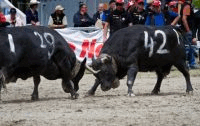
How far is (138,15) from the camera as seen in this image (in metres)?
19.4

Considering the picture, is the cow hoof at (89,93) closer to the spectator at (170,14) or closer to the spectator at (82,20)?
the spectator at (170,14)

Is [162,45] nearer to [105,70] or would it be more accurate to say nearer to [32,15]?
[105,70]

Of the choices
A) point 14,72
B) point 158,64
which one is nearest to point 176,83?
point 158,64

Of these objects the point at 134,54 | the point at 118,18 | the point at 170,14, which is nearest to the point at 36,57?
the point at 134,54

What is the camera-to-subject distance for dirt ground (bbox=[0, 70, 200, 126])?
35.5ft

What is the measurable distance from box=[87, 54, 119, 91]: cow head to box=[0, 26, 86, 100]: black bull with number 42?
0.33 meters

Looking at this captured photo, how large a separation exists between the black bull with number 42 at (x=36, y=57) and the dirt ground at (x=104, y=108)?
1.54ft

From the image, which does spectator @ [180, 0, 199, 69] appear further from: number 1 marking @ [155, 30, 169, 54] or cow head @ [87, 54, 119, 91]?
cow head @ [87, 54, 119, 91]

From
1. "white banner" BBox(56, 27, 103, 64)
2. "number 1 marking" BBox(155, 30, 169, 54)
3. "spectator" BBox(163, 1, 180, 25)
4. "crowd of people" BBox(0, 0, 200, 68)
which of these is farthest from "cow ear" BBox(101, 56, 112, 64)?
"white banner" BBox(56, 27, 103, 64)

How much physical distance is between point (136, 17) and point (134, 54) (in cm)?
447

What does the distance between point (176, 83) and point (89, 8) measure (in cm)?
1050

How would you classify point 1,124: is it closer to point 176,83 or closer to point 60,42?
point 60,42

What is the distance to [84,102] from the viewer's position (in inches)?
545

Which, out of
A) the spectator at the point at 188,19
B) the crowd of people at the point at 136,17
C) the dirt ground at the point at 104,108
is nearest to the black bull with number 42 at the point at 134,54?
the dirt ground at the point at 104,108
